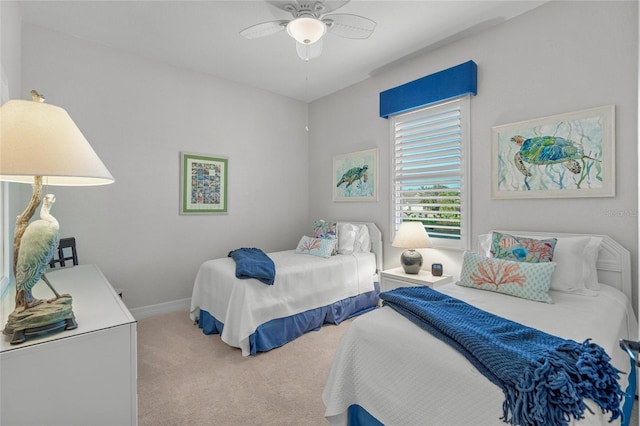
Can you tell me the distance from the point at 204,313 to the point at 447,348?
2.46 metres

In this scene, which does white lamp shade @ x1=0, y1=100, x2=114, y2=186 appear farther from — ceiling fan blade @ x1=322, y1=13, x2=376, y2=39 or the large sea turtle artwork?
the large sea turtle artwork

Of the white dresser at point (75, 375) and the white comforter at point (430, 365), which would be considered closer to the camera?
the white dresser at point (75, 375)

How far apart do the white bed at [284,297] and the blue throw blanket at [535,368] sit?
5.20 ft

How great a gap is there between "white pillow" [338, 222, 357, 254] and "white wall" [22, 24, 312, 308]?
3.99 ft

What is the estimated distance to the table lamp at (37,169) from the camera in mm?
1009

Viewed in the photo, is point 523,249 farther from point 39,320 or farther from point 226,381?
point 39,320

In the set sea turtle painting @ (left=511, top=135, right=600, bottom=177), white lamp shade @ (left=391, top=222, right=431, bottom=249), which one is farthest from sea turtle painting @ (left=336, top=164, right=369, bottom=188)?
sea turtle painting @ (left=511, top=135, right=600, bottom=177)

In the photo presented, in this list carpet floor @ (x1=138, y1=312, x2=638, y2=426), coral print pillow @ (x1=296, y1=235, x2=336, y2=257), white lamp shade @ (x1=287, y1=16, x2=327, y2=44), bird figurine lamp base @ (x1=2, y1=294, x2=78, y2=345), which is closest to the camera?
bird figurine lamp base @ (x1=2, y1=294, x2=78, y2=345)

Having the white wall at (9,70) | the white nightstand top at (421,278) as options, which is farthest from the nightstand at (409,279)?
the white wall at (9,70)

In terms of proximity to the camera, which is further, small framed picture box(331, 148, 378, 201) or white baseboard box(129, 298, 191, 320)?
small framed picture box(331, 148, 378, 201)

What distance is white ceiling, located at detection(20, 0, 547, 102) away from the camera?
2.50 metres

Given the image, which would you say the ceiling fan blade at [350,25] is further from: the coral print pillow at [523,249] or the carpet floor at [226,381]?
the carpet floor at [226,381]

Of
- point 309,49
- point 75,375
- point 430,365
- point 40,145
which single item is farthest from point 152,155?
point 430,365

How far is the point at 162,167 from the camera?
3439 mm
